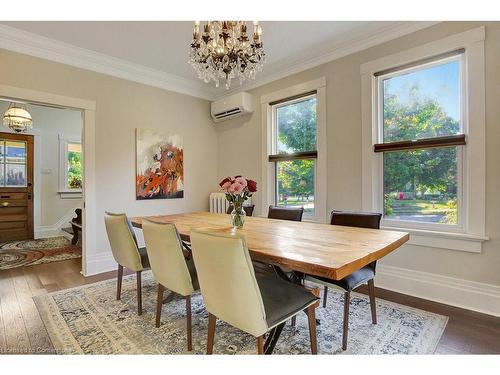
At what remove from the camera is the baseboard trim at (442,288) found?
2.19 metres

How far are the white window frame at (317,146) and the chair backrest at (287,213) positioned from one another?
2.11 feet

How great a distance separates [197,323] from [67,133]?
5715 mm

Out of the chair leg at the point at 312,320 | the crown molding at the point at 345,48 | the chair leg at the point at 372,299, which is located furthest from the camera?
the crown molding at the point at 345,48

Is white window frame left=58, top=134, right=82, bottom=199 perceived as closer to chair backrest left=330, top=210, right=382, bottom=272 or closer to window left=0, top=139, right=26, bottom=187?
window left=0, top=139, right=26, bottom=187

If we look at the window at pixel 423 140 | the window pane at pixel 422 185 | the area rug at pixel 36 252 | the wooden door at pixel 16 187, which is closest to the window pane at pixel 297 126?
the window at pixel 423 140

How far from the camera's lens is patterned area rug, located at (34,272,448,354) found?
1748mm

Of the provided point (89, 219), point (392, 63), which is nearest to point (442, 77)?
point (392, 63)

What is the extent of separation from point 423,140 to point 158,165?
3.28 m

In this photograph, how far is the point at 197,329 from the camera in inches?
78.8

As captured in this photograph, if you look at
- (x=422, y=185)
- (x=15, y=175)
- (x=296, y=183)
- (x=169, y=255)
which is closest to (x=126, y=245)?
(x=169, y=255)

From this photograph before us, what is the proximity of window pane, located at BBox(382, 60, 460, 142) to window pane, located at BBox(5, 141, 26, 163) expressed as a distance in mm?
6507

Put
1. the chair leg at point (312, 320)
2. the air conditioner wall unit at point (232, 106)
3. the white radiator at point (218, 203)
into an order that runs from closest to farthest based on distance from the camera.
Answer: the chair leg at point (312, 320), the air conditioner wall unit at point (232, 106), the white radiator at point (218, 203)

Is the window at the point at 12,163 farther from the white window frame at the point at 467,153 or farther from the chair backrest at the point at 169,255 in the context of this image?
the white window frame at the point at 467,153

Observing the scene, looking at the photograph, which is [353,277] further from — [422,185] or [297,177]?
[297,177]
